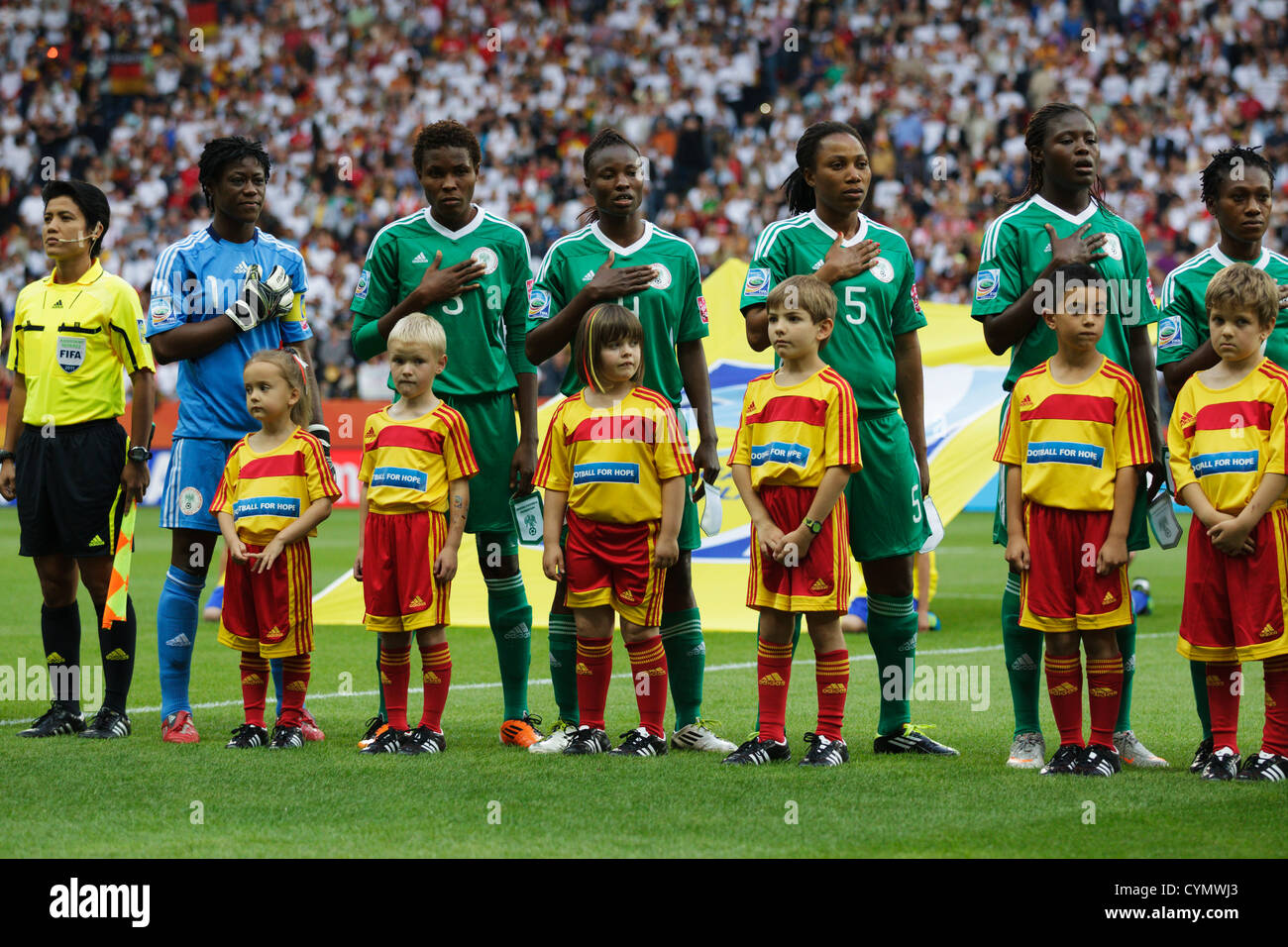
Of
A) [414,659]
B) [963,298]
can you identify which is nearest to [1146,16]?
[963,298]

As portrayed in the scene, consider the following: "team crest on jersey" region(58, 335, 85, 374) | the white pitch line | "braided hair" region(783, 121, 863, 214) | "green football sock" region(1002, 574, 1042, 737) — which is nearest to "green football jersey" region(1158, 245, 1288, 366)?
"green football sock" region(1002, 574, 1042, 737)

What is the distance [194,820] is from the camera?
4.41m

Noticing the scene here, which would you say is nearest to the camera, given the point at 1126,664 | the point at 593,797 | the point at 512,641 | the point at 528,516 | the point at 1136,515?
the point at 593,797

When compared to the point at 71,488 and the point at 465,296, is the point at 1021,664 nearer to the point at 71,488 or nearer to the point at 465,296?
the point at 465,296

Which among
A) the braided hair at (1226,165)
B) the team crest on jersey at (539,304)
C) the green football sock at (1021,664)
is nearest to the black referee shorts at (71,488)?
the team crest on jersey at (539,304)

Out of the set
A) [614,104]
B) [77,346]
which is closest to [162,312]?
[77,346]

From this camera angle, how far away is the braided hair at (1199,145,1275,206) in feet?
18.3

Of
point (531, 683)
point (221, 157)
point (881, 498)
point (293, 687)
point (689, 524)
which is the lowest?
point (531, 683)

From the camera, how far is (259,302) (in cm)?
606

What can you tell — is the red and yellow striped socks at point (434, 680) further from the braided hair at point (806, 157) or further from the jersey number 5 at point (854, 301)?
the braided hair at point (806, 157)

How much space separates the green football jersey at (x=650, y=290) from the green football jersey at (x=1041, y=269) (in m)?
1.07

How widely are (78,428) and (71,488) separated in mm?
245

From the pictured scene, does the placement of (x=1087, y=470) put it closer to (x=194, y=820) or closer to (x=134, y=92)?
(x=194, y=820)
